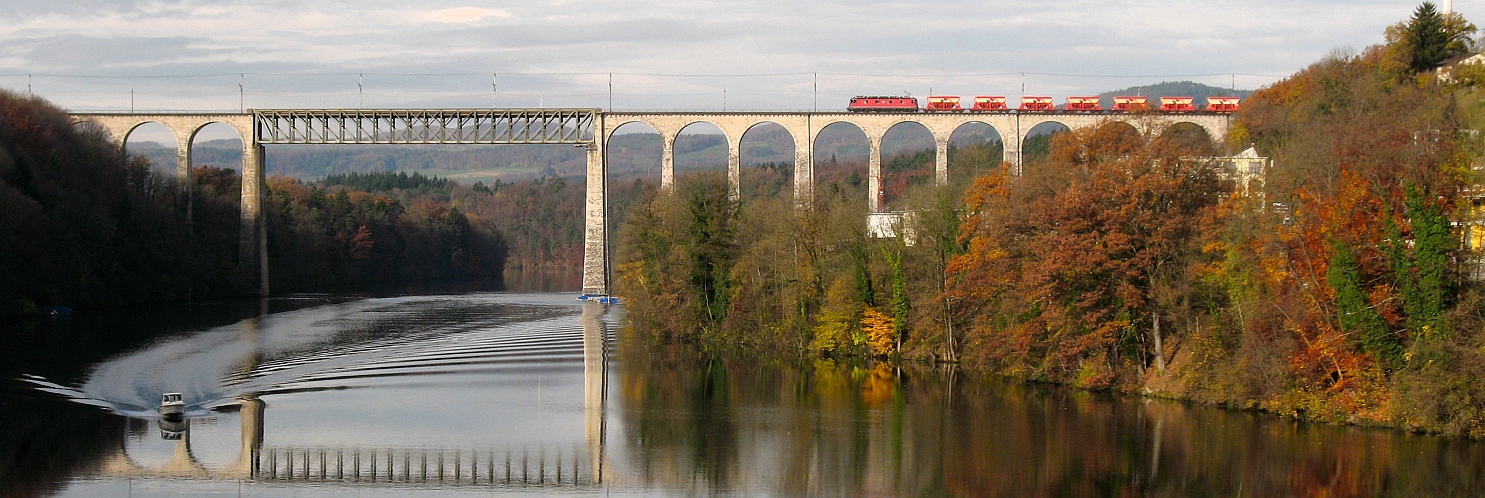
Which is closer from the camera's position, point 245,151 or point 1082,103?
point 1082,103

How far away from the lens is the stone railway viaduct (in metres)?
79.9

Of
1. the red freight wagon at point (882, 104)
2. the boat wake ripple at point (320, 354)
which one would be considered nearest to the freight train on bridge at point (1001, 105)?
the red freight wagon at point (882, 104)

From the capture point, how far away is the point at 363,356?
152 feet

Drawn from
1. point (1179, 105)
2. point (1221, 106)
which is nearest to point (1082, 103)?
point (1179, 105)

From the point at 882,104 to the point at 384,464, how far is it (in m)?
57.1

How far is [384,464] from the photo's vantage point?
87.4 feet

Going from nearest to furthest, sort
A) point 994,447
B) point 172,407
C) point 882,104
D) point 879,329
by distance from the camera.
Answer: point 994,447 < point 172,407 < point 879,329 < point 882,104

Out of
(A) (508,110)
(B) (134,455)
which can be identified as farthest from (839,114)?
(B) (134,455)

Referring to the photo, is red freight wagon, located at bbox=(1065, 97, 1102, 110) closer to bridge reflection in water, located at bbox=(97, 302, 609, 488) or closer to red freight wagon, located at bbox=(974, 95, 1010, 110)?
red freight wagon, located at bbox=(974, 95, 1010, 110)

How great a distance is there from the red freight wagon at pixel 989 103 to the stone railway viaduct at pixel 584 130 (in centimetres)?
49

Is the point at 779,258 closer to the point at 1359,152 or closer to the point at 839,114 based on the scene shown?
the point at 1359,152

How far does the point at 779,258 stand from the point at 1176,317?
17.0 m

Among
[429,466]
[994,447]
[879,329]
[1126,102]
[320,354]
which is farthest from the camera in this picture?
[1126,102]

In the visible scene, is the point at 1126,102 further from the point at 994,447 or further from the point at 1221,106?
the point at 994,447
